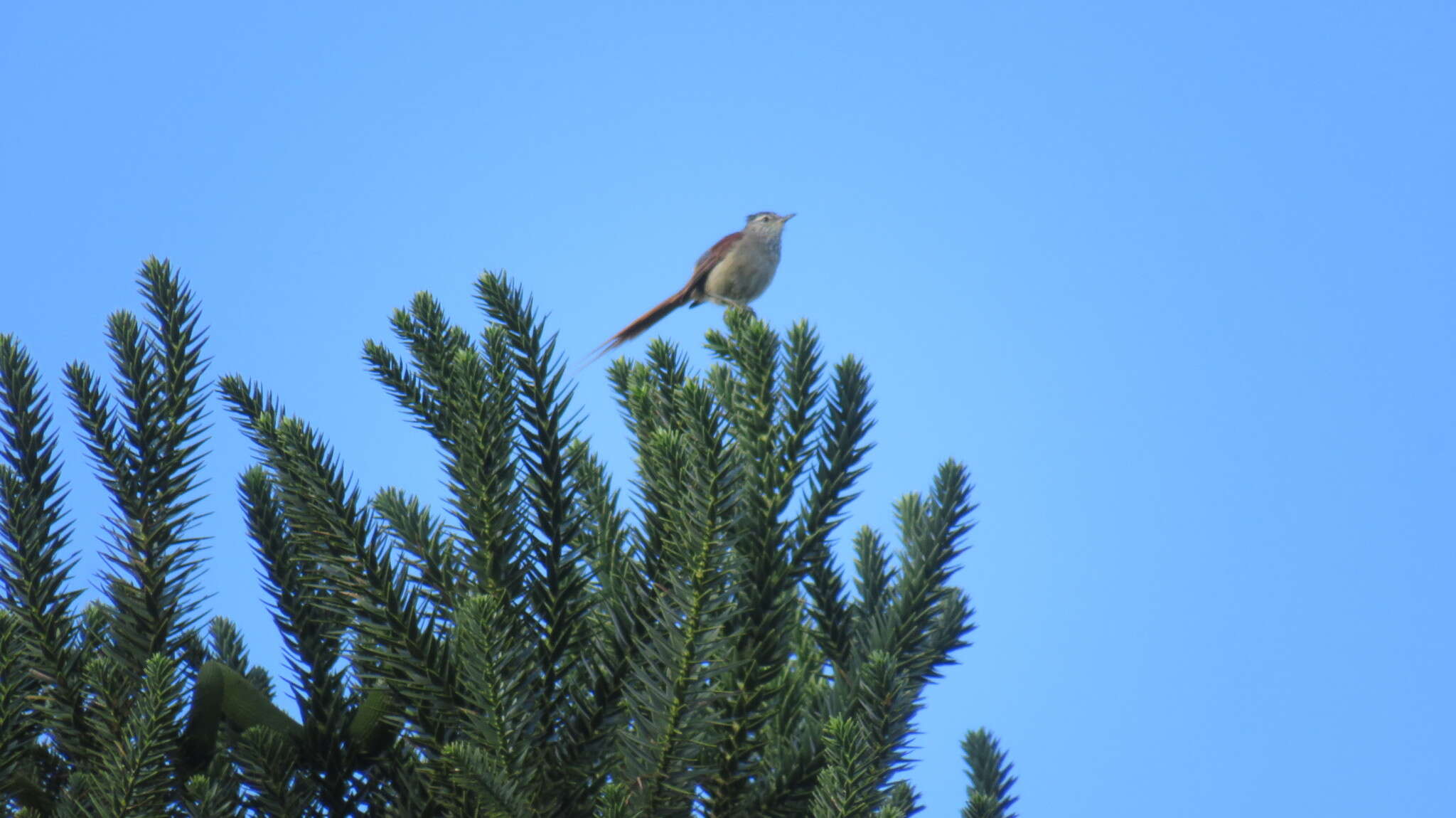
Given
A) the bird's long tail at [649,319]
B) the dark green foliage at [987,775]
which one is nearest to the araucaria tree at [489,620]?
the dark green foliage at [987,775]

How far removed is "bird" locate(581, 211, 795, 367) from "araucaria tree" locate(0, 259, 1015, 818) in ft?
21.7

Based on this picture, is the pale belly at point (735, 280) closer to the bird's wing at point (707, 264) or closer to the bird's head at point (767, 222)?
the bird's wing at point (707, 264)

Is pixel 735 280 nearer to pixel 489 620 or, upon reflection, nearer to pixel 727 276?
pixel 727 276

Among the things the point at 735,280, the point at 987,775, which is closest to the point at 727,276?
the point at 735,280

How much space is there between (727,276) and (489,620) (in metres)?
7.80

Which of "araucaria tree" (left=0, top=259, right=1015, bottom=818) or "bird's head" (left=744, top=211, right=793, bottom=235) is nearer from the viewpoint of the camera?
"araucaria tree" (left=0, top=259, right=1015, bottom=818)

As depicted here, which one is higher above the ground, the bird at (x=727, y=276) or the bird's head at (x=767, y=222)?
the bird's head at (x=767, y=222)

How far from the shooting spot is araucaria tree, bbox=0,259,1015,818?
2.28 m

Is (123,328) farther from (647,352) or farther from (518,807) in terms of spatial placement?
(518,807)

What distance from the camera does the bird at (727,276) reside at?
980cm

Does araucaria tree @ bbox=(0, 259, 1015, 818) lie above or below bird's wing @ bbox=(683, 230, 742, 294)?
below

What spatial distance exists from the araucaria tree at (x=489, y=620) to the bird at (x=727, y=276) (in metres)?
6.62

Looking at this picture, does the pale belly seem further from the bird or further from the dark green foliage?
the dark green foliage

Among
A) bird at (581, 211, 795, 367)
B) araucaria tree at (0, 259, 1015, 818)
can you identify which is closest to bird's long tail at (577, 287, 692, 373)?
bird at (581, 211, 795, 367)
